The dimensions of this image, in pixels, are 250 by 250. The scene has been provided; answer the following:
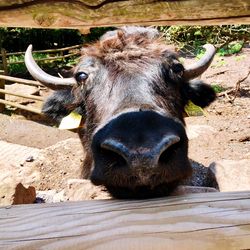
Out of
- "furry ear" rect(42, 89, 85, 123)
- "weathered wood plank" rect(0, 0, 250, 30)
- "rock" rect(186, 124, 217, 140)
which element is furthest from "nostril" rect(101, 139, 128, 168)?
"rock" rect(186, 124, 217, 140)

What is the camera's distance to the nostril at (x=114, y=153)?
2154 millimetres

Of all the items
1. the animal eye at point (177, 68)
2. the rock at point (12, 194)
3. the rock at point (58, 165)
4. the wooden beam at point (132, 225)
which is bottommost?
the rock at point (58, 165)

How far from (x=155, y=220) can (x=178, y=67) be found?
7.60 ft

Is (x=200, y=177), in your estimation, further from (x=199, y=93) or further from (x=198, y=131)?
(x=198, y=131)

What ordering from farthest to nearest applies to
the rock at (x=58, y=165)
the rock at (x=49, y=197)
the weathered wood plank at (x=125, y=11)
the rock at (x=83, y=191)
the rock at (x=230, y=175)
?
1. the rock at (x=58, y=165)
2. the rock at (x=230, y=175)
3. the rock at (x=49, y=197)
4. the rock at (x=83, y=191)
5. the weathered wood plank at (x=125, y=11)

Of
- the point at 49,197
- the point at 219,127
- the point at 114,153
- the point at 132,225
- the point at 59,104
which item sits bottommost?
the point at 219,127

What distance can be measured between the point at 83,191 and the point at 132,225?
285 centimetres

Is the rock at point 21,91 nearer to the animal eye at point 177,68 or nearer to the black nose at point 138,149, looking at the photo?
the animal eye at point 177,68

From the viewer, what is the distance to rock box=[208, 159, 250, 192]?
212 inches

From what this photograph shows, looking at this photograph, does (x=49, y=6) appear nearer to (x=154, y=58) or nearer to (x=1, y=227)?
(x=1, y=227)

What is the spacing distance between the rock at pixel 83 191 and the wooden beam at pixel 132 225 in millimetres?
2402

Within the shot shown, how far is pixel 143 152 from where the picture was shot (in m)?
2.12

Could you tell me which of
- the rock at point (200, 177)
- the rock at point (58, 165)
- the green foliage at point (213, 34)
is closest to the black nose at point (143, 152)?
the rock at point (200, 177)

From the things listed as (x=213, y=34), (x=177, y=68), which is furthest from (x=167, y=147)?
(x=213, y=34)
